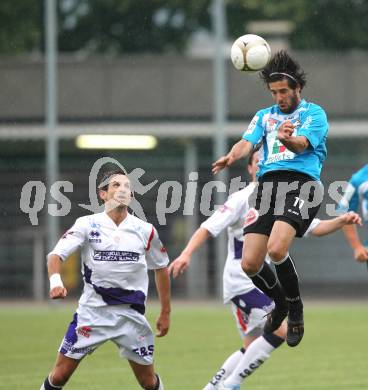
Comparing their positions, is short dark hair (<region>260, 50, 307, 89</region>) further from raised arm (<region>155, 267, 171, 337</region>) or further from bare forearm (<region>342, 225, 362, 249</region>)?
bare forearm (<region>342, 225, 362, 249</region>)

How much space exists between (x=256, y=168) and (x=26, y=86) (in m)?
13.8

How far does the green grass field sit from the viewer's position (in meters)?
10.7

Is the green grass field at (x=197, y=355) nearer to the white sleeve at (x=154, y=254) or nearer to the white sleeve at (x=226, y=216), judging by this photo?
the white sleeve at (x=226, y=216)

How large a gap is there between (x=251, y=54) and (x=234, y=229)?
1.88 metres

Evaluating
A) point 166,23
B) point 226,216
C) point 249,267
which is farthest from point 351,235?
point 166,23

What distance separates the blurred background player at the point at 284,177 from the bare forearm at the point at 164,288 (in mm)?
735

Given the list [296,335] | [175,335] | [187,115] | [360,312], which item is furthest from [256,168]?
[187,115]

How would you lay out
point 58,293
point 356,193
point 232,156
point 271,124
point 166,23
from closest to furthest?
point 58,293 → point 232,156 → point 271,124 → point 356,193 → point 166,23

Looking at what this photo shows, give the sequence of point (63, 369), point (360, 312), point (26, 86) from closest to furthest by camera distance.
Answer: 1. point (63, 369)
2. point (360, 312)
3. point (26, 86)

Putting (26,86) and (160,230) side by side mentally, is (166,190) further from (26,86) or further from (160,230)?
(26,86)

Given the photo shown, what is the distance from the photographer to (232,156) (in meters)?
8.04

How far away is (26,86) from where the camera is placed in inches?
894

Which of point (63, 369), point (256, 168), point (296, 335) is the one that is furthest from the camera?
point (256, 168)

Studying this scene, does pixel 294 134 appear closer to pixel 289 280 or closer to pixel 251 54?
pixel 251 54
